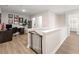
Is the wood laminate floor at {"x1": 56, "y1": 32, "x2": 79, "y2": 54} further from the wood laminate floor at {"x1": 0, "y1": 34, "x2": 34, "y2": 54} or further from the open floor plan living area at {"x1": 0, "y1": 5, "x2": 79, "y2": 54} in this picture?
the wood laminate floor at {"x1": 0, "y1": 34, "x2": 34, "y2": 54}

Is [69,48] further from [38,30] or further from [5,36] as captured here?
[5,36]

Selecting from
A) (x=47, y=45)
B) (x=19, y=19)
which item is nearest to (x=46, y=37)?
(x=47, y=45)

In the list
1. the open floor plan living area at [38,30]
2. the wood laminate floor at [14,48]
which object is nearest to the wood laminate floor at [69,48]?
the open floor plan living area at [38,30]

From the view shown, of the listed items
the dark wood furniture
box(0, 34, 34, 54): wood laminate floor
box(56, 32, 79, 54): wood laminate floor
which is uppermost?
the dark wood furniture

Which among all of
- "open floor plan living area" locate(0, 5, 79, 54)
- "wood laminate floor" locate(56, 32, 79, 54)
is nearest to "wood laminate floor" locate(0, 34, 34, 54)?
"open floor plan living area" locate(0, 5, 79, 54)

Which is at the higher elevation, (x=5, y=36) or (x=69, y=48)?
(x=5, y=36)

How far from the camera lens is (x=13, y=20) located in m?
10.3

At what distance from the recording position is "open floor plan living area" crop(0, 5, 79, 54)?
3.84 m

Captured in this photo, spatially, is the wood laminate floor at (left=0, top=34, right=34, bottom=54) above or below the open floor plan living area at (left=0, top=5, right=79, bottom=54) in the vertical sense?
A: below

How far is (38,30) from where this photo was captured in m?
3.90

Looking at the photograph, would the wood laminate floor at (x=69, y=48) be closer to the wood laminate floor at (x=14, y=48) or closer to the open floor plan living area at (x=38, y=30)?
the open floor plan living area at (x=38, y=30)

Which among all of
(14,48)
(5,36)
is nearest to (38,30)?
(14,48)

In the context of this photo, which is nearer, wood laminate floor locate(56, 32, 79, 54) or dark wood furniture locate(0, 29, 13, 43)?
wood laminate floor locate(56, 32, 79, 54)

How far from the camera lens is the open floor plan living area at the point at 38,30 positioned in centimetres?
384
